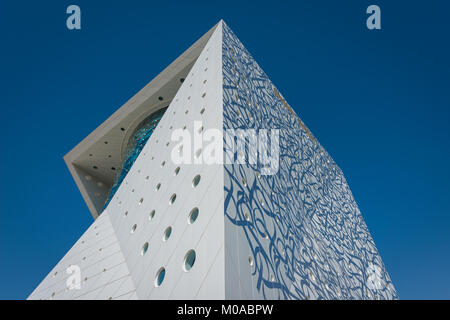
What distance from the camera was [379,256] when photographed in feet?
53.3

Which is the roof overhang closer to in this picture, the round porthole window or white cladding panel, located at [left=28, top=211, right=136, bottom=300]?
white cladding panel, located at [left=28, top=211, right=136, bottom=300]

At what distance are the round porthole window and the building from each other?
0.7 inches

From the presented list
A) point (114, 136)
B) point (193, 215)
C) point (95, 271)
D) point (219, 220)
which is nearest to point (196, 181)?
point (193, 215)

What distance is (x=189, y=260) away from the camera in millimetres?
3432

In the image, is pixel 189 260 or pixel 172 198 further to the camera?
pixel 172 198

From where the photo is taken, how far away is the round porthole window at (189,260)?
3346 mm

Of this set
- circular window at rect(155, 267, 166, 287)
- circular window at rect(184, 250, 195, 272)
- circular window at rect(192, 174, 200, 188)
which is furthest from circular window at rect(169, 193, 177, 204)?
circular window at rect(184, 250, 195, 272)

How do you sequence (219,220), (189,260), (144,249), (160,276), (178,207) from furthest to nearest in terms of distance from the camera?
(144,249), (178,207), (160,276), (189,260), (219,220)

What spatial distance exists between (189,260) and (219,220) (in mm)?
640

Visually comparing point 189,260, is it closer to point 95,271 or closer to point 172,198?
point 172,198

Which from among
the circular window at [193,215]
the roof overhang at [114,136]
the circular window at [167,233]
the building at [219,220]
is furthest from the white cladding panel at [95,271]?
the roof overhang at [114,136]

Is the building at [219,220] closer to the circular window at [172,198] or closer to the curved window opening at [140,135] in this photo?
the circular window at [172,198]
